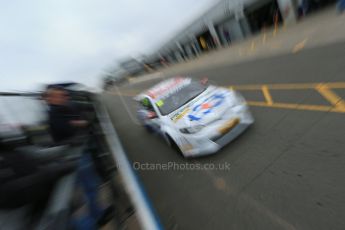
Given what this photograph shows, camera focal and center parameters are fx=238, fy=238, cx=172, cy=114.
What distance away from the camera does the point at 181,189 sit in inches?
174

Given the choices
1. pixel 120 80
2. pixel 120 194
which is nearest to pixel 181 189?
pixel 120 194

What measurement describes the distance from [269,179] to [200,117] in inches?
68.2

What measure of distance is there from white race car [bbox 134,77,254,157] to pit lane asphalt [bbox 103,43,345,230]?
Answer: 0.35m

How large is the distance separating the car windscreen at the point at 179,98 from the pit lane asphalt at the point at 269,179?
118 centimetres

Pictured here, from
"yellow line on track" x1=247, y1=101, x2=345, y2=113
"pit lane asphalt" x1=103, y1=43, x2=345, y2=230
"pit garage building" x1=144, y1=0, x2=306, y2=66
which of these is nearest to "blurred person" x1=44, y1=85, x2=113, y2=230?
"pit lane asphalt" x1=103, y1=43, x2=345, y2=230

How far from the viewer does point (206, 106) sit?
5055mm

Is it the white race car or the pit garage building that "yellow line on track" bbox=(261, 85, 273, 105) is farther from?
the pit garage building

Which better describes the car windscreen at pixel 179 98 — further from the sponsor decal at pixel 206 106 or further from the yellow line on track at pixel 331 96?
the yellow line on track at pixel 331 96

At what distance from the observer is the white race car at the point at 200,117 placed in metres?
4.69

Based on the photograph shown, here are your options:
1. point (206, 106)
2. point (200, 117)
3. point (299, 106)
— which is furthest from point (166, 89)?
point (299, 106)

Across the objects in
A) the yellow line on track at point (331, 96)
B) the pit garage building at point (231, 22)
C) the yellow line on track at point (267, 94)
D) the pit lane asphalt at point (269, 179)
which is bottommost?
the pit lane asphalt at point (269, 179)

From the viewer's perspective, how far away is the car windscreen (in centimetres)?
557

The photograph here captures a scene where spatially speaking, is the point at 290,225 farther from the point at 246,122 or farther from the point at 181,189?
the point at 246,122

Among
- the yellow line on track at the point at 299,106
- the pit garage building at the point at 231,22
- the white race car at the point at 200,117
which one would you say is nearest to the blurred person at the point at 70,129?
the white race car at the point at 200,117
